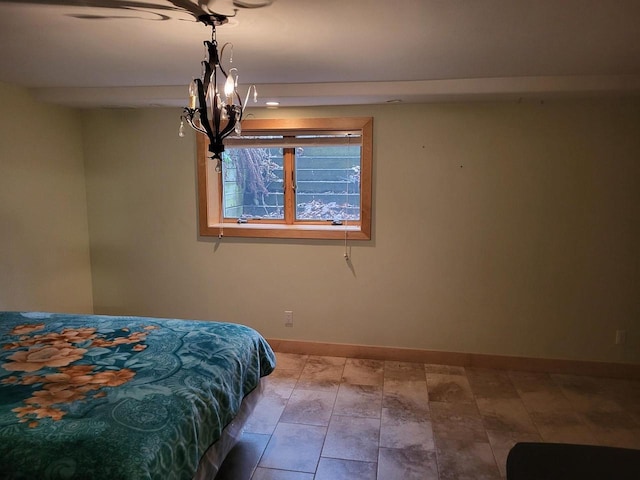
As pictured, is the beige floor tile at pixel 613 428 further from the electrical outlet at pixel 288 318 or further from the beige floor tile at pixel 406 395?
the electrical outlet at pixel 288 318

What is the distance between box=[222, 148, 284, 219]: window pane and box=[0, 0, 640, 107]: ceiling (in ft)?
2.12

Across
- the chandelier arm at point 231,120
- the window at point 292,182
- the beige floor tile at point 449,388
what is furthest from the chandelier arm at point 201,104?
the beige floor tile at point 449,388

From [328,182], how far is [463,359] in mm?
1849

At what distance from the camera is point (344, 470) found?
7.86ft

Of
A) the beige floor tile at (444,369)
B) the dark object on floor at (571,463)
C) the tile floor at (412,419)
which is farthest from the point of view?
the beige floor tile at (444,369)

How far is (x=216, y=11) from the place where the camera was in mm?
1892

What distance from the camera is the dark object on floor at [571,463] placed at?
1231 millimetres

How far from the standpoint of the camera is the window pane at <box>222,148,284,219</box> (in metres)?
3.97

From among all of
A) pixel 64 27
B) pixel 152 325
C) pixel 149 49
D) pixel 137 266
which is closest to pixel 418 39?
pixel 149 49

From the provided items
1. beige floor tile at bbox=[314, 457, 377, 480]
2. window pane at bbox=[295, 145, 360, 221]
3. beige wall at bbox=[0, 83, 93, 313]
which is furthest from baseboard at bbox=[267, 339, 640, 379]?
beige wall at bbox=[0, 83, 93, 313]

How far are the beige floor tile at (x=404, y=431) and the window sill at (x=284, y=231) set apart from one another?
1417 millimetres

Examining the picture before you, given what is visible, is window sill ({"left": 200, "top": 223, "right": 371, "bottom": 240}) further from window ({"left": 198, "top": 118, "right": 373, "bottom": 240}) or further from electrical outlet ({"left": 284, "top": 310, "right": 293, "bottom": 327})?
electrical outlet ({"left": 284, "top": 310, "right": 293, "bottom": 327})

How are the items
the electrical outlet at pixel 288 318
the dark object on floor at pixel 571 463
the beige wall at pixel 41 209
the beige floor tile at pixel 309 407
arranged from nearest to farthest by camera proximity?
the dark object on floor at pixel 571 463 → the beige floor tile at pixel 309 407 → the beige wall at pixel 41 209 → the electrical outlet at pixel 288 318

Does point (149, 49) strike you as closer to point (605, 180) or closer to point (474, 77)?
point (474, 77)
